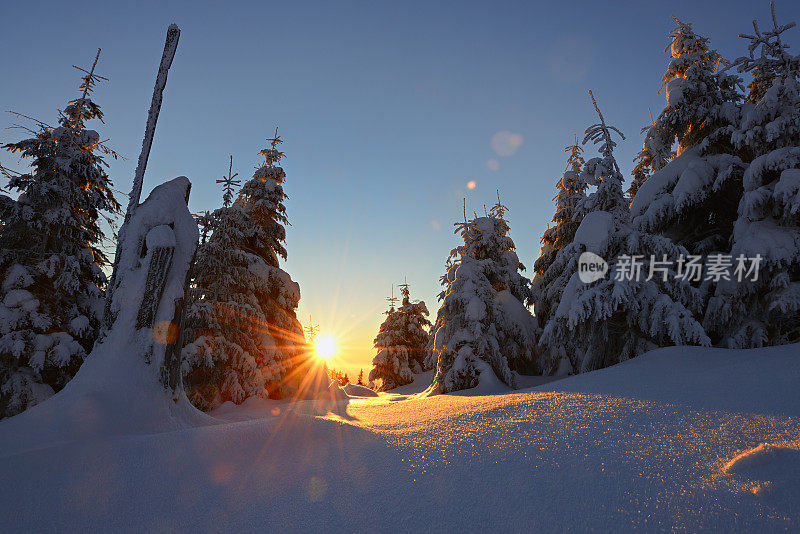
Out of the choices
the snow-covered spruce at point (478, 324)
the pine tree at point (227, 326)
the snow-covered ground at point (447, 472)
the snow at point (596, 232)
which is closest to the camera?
the snow-covered ground at point (447, 472)

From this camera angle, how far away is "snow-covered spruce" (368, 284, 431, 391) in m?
26.4

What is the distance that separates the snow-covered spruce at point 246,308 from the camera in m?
14.2

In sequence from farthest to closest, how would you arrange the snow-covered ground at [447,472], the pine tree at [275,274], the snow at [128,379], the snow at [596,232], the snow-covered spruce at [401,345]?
the snow-covered spruce at [401,345]
the pine tree at [275,274]
the snow at [596,232]
the snow at [128,379]
the snow-covered ground at [447,472]

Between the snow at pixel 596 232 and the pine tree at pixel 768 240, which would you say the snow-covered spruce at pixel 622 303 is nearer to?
the snow at pixel 596 232

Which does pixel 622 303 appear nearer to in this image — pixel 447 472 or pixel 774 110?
pixel 774 110

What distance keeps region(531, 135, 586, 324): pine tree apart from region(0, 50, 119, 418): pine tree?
17146 millimetres

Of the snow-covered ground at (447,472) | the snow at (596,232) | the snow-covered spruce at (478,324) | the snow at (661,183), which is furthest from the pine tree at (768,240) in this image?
the snow-covered spruce at (478,324)

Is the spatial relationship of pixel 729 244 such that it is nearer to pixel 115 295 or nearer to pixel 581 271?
pixel 581 271

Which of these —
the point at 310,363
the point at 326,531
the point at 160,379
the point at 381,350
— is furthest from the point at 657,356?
the point at 381,350

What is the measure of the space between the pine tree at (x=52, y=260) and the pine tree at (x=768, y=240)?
1749cm

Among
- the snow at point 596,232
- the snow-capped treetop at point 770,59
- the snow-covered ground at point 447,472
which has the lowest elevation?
the snow-covered ground at point 447,472

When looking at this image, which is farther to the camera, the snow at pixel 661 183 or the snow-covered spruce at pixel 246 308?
the snow-covered spruce at pixel 246 308

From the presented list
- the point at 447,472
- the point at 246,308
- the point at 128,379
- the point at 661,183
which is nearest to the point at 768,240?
the point at 661,183

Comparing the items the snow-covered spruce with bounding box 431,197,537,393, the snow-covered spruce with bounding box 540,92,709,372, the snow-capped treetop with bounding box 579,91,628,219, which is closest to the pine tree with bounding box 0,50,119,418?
the snow-covered spruce with bounding box 431,197,537,393
